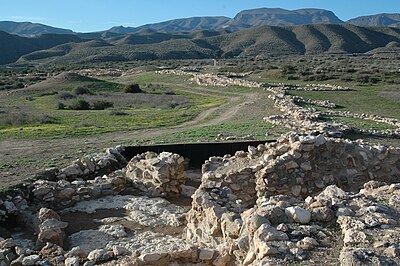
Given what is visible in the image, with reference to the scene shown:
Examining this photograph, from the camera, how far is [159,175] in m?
11.6

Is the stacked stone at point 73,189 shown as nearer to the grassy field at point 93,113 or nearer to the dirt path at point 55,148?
the dirt path at point 55,148

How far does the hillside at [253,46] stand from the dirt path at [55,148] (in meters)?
67.3

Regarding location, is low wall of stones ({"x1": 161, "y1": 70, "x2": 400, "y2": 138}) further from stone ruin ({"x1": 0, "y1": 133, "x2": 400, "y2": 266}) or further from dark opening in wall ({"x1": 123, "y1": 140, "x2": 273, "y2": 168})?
stone ruin ({"x1": 0, "y1": 133, "x2": 400, "y2": 266})

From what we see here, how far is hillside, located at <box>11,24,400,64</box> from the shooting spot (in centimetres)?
8938

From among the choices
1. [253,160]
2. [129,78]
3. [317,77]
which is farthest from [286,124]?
[129,78]

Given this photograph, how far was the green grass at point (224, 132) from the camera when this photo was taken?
626 inches

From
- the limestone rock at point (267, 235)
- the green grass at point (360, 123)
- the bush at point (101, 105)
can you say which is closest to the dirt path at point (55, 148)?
the green grass at point (360, 123)

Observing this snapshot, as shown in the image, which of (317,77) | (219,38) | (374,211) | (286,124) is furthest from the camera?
(219,38)

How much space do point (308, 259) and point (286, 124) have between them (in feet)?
42.3

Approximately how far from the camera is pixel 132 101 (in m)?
30.0

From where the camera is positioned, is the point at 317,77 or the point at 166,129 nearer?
the point at 166,129

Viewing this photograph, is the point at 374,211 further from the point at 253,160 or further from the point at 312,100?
the point at 312,100

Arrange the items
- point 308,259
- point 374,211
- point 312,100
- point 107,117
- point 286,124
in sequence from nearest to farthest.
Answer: point 308,259
point 374,211
point 286,124
point 107,117
point 312,100

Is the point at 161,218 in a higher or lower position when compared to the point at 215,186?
lower
